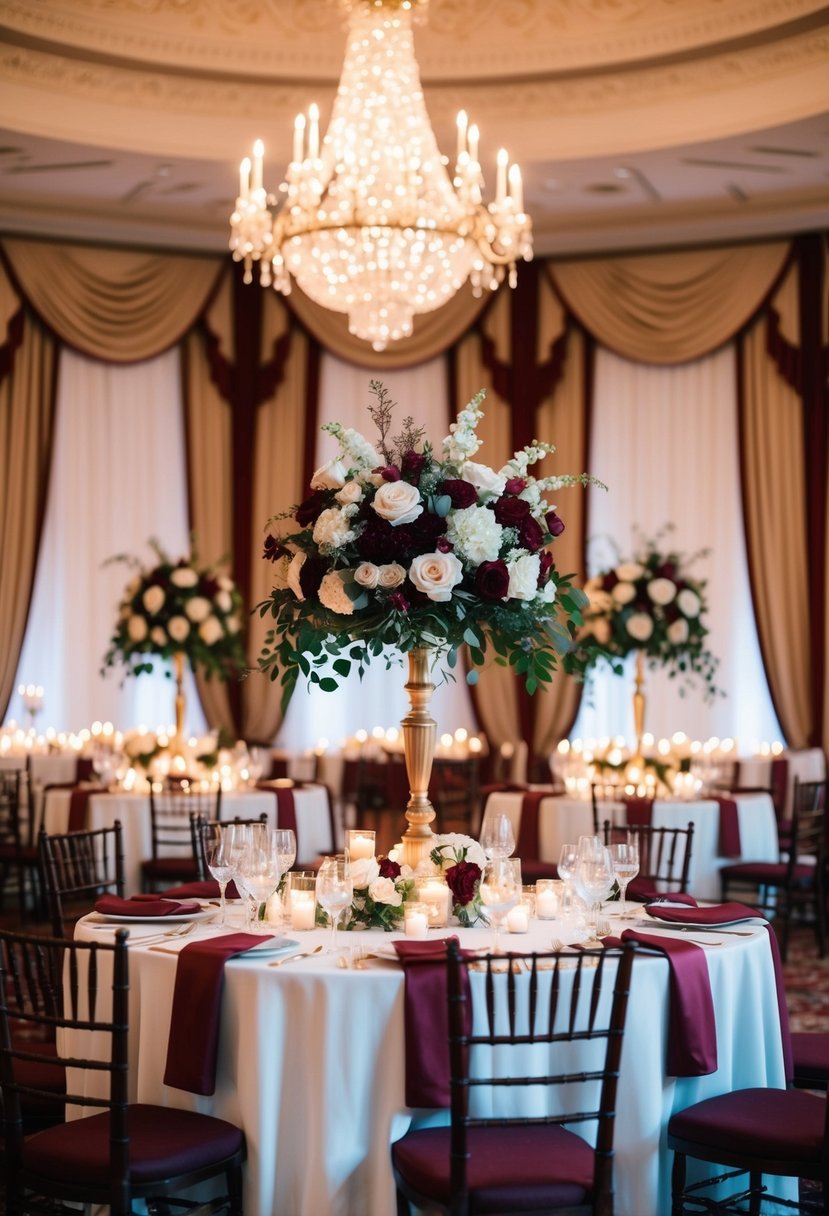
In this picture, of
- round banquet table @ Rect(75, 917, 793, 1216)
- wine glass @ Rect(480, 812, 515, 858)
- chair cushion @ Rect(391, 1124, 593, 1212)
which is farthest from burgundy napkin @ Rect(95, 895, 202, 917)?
chair cushion @ Rect(391, 1124, 593, 1212)

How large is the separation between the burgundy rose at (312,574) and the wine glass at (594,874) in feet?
3.60

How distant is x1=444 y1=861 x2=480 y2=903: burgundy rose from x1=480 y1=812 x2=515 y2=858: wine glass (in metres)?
0.15

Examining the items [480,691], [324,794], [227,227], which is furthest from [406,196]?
[480,691]

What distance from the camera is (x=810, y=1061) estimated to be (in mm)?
4316

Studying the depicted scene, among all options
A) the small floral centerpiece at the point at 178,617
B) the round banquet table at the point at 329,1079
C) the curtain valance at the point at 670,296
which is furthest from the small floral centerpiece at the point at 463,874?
the curtain valance at the point at 670,296

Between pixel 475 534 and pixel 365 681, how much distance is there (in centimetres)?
769

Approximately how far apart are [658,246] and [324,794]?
539 cm

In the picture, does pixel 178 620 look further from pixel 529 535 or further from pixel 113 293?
pixel 529 535

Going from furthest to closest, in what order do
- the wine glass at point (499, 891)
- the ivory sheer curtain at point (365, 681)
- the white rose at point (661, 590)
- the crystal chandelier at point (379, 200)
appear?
the ivory sheer curtain at point (365, 681) < the white rose at point (661, 590) < the crystal chandelier at point (379, 200) < the wine glass at point (499, 891)

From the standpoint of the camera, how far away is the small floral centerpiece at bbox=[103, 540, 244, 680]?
850 centimetres

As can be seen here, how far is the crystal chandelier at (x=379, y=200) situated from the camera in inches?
287

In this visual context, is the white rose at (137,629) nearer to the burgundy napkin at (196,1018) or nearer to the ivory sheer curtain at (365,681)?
the ivory sheer curtain at (365,681)

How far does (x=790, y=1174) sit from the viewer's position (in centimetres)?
362

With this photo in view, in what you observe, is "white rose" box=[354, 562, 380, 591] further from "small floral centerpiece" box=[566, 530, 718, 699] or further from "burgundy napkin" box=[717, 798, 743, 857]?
"burgundy napkin" box=[717, 798, 743, 857]
